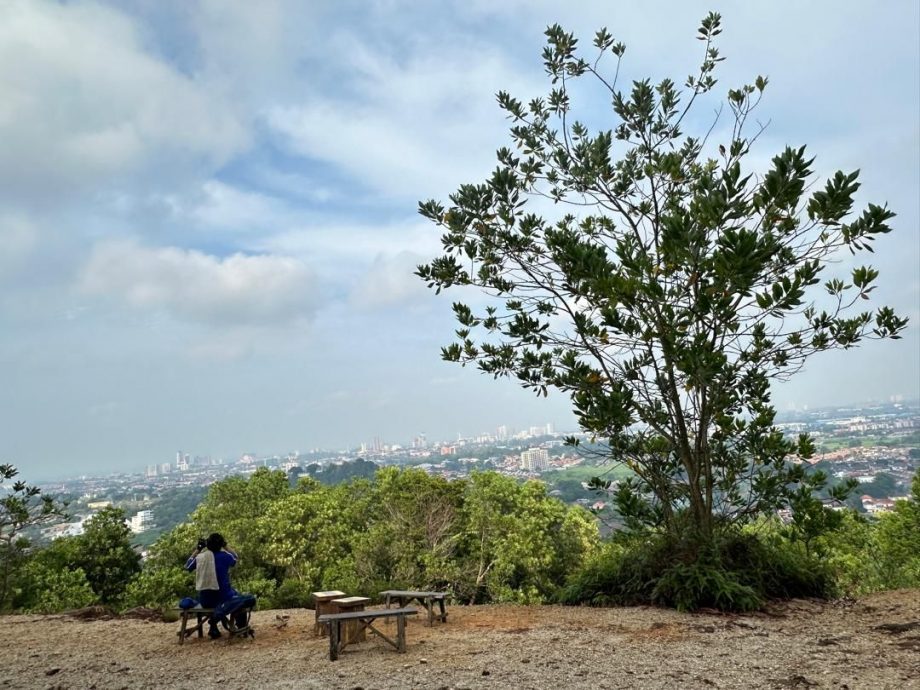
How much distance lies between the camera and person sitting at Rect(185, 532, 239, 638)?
7363mm

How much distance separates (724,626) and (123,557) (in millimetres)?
22872

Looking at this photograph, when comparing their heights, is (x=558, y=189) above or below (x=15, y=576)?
above

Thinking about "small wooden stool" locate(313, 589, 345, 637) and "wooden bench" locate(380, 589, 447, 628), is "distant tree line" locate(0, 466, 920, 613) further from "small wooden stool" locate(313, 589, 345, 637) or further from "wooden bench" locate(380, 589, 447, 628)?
"wooden bench" locate(380, 589, 447, 628)

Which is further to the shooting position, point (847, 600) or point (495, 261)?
point (495, 261)

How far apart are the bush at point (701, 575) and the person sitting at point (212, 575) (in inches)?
196

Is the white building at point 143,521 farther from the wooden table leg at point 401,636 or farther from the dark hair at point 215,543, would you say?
the wooden table leg at point 401,636

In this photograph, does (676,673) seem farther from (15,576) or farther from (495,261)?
(15,576)

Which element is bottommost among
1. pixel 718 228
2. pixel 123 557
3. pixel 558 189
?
pixel 123 557

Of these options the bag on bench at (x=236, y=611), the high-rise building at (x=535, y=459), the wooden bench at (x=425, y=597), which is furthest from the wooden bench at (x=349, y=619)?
the high-rise building at (x=535, y=459)

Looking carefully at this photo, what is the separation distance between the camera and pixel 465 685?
5.06m

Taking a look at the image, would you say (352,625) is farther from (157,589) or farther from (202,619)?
(157,589)

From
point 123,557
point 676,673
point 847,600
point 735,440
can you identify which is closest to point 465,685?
point 676,673

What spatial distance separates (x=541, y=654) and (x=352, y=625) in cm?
234

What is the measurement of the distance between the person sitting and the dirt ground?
0.49 meters
